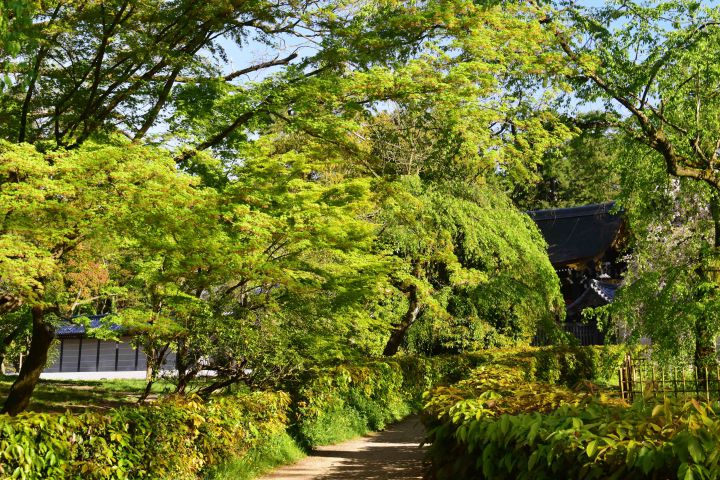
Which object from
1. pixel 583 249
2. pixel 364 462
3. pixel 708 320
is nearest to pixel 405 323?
pixel 364 462

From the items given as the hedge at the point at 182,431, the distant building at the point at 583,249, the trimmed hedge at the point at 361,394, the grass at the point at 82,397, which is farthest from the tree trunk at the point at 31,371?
the distant building at the point at 583,249

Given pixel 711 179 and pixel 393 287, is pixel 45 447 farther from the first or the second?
pixel 393 287

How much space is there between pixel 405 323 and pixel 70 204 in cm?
1158

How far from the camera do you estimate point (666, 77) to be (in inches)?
472

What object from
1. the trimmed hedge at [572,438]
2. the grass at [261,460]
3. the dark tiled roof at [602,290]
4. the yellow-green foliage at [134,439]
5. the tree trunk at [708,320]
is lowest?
the grass at [261,460]

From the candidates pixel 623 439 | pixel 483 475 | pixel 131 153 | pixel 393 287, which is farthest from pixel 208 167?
pixel 623 439

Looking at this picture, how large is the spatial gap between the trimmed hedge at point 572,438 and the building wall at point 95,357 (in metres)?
31.3

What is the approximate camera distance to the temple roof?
3244 cm

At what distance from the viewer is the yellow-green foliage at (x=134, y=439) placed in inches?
259

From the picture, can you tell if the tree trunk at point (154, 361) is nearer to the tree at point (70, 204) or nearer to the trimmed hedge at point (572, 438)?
the tree at point (70, 204)

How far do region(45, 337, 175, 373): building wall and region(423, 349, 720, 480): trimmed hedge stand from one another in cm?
3134

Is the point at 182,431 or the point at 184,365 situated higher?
the point at 184,365

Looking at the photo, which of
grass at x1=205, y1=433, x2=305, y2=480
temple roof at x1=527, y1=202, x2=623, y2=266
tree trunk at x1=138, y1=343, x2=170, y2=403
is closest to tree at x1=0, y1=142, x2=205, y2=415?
tree trunk at x1=138, y1=343, x2=170, y2=403

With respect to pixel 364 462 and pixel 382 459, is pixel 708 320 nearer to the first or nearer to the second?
pixel 382 459
